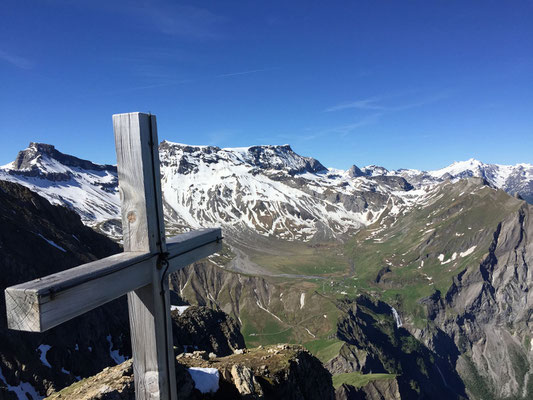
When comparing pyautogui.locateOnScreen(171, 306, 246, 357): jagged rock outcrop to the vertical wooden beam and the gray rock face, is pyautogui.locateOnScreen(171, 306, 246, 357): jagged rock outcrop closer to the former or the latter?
the gray rock face

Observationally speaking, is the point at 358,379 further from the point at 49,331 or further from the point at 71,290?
the point at 71,290

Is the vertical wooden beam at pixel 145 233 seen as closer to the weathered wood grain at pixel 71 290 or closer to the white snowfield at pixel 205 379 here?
the weathered wood grain at pixel 71 290

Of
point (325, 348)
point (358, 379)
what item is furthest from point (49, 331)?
point (325, 348)

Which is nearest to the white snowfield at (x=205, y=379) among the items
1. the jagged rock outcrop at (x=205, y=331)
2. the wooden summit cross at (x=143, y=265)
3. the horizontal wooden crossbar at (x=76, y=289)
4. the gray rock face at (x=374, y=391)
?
the wooden summit cross at (x=143, y=265)

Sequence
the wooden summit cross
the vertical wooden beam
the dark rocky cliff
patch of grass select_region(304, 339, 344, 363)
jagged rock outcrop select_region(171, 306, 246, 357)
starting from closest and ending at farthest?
the wooden summit cross → the vertical wooden beam → the dark rocky cliff → jagged rock outcrop select_region(171, 306, 246, 357) → patch of grass select_region(304, 339, 344, 363)

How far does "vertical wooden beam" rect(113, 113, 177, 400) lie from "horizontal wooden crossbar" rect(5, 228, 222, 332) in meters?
0.18

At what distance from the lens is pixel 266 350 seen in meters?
24.8

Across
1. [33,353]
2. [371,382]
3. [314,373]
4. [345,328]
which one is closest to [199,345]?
[33,353]

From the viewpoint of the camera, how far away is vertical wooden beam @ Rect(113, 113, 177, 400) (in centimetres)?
354

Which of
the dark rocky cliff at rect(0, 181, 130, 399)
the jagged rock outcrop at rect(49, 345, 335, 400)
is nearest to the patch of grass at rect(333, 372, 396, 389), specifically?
the dark rocky cliff at rect(0, 181, 130, 399)

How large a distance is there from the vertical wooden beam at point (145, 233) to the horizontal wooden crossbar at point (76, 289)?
0.60 feet

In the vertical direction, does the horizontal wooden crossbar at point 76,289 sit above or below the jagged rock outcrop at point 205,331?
above

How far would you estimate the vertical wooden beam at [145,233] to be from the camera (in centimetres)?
354

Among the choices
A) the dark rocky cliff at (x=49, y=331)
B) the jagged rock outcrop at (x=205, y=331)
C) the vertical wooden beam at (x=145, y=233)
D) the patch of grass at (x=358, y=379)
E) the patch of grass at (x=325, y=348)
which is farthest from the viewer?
the patch of grass at (x=325, y=348)
